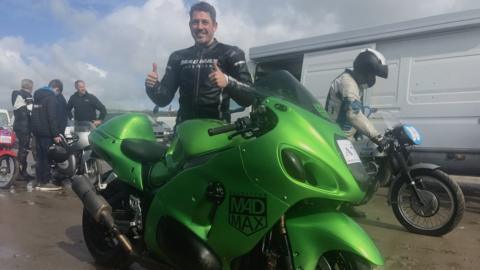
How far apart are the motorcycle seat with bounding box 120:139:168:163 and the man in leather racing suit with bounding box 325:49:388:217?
2.08 metres

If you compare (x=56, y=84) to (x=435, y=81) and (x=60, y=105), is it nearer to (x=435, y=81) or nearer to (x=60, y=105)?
(x=60, y=105)

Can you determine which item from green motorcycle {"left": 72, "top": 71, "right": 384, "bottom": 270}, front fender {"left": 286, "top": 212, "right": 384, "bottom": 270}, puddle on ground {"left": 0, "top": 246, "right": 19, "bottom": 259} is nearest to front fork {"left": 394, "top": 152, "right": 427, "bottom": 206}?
green motorcycle {"left": 72, "top": 71, "right": 384, "bottom": 270}

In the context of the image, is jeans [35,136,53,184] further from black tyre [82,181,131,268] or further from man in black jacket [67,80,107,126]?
black tyre [82,181,131,268]

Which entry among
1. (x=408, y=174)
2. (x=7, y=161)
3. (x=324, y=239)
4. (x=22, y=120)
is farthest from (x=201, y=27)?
(x=22, y=120)

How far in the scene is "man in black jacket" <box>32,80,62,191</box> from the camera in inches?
284

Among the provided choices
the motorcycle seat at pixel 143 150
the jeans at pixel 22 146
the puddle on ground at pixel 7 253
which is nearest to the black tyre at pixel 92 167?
the jeans at pixel 22 146

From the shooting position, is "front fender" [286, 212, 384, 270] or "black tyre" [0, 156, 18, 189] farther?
"black tyre" [0, 156, 18, 189]

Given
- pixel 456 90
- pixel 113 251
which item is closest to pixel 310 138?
pixel 113 251

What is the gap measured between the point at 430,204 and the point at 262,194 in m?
2.94

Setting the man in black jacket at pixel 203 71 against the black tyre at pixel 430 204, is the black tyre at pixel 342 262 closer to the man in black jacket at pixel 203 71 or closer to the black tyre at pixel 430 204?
the man in black jacket at pixel 203 71

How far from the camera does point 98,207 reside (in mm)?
2930

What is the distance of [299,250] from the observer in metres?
2.06

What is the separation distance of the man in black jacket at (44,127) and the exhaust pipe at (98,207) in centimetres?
433

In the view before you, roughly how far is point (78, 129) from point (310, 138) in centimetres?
591
